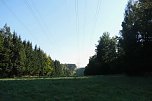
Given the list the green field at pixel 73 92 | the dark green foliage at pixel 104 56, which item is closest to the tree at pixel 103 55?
the dark green foliage at pixel 104 56

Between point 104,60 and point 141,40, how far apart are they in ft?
156

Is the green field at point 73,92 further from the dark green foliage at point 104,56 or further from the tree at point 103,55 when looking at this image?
the tree at point 103,55

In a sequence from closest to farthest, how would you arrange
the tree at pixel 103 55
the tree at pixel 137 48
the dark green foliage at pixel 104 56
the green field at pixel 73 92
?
the green field at pixel 73 92
the tree at pixel 137 48
the dark green foliage at pixel 104 56
the tree at pixel 103 55

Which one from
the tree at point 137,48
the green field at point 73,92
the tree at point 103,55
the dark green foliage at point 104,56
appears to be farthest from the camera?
the tree at point 103,55

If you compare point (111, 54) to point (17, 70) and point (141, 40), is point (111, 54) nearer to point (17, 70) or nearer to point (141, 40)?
point (17, 70)

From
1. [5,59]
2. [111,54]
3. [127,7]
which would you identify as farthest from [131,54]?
[111,54]

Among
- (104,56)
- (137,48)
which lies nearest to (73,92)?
(137,48)

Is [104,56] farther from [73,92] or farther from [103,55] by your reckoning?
[73,92]

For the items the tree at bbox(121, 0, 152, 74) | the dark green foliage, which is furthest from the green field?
the dark green foliage

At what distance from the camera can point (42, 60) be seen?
139125 millimetres

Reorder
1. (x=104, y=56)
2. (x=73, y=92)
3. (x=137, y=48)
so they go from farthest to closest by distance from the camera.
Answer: (x=104, y=56) → (x=137, y=48) → (x=73, y=92)

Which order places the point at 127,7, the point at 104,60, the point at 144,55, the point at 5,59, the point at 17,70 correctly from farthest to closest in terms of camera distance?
the point at 104,60 → the point at 17,70 → the point at 5,59 → the point at 127,7 → the point at 144,55

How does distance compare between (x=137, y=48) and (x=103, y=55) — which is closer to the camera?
(x=137, y=48)

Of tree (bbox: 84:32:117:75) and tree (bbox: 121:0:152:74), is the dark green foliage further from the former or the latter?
tree (bbox: 121:0:152:74)
